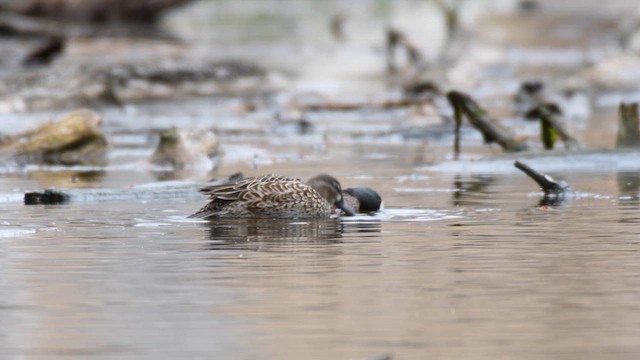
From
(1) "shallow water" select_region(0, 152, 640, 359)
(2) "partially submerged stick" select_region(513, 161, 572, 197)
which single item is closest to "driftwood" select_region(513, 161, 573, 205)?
(2) "partially submerged stick" select_region(513, 161, 572, 197)

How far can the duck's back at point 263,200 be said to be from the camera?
12.4 m

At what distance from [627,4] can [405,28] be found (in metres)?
10.7

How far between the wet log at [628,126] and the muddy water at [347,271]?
0.28m

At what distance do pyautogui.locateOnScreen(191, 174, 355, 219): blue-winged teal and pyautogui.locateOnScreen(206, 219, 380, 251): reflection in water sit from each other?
57 mm

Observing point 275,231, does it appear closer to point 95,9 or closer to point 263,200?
point 263,200

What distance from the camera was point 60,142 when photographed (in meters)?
18.9

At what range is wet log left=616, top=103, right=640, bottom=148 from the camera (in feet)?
52.6

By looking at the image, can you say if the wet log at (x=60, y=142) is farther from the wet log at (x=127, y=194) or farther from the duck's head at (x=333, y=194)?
the duck's head at (x=333, y=194)

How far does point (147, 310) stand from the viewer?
802 cm

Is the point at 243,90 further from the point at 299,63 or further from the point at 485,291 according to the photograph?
the point at 485,291

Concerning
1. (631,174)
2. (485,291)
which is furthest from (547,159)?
(485,291)

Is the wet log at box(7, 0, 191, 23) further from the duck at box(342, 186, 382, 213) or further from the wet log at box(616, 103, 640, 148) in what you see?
the duck at box(342, 186, 382, 213)

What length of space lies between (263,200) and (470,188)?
9.99 ft

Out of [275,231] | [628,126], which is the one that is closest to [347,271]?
[275,231]
